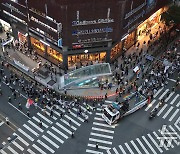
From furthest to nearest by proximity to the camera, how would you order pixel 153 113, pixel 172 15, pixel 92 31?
pixel 172 15
pixel 92 31
pixel 153 113

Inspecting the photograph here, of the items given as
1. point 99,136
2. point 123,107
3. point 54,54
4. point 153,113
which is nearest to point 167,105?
point 153,113

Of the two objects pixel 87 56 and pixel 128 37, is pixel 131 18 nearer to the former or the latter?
pixel 128 37

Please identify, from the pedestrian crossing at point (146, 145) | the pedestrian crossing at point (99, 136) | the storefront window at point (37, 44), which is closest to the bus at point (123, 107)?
the pedestrian crossing at point (99, 136)

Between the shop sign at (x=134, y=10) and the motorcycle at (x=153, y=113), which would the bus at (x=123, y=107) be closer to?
the motorcycle at (x=153, y=113)

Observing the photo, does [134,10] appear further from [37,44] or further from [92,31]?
[37,44]

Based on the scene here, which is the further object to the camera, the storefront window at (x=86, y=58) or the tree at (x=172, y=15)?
the tree at (x=172, y=15)

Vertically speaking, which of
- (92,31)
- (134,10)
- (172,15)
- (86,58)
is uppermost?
(134,10)

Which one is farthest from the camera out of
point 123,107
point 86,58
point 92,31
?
point 86,58
